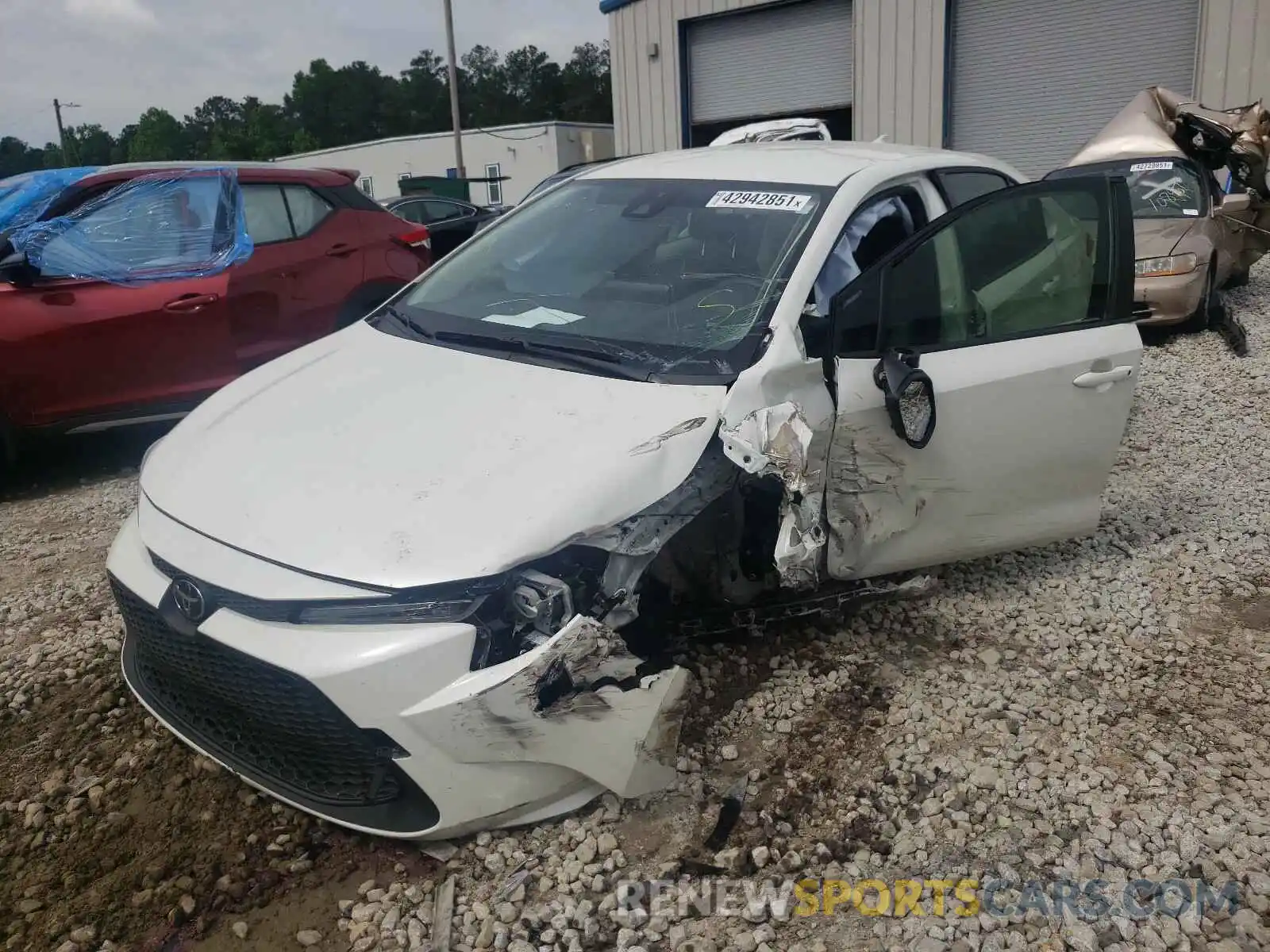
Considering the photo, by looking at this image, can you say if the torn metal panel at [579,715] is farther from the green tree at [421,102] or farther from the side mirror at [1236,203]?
the green tree at [421,102]

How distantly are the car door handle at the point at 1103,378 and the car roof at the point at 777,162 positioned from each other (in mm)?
991

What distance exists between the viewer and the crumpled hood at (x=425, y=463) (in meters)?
2.21

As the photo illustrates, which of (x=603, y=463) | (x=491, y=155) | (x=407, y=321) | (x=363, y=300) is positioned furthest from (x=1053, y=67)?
(x=491, y=155)

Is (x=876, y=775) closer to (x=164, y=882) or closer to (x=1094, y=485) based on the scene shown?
(x=1094, y=485)

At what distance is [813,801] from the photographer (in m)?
2.60

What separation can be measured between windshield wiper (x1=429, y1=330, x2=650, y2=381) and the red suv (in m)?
2.78

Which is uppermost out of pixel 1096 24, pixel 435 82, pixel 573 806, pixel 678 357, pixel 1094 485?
pixel 435 82

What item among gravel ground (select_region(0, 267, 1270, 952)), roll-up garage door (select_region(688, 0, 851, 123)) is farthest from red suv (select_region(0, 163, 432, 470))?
roll-up garage door (select_region(688, 0, 851, 123))

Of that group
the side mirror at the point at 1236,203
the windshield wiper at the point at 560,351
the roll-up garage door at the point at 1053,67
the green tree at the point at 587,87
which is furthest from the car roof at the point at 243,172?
the green tree at the point at 587,87

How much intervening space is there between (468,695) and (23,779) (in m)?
1.54

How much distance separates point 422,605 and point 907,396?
5.25 feet

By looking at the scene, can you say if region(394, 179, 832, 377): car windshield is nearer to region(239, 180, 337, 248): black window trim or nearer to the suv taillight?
region(239, 180, 337, 248): black window trim

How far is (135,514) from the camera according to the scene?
2.76 m

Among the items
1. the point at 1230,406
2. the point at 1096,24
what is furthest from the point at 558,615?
the point at 1096,24
